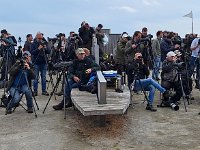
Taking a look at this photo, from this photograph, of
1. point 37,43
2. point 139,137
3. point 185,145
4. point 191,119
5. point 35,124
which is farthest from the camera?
point 37,43

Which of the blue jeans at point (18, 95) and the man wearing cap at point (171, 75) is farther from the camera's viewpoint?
the man wearing cap at point (171, 75)

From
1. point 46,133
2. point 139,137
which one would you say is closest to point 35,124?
point 46,133

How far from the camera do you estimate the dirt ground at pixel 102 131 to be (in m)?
7.28

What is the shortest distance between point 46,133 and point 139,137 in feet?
6.07

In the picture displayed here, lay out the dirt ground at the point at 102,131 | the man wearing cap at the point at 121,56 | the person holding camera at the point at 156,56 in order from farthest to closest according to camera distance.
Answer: the person holding camera at the point at 156,56, the man wearing cap at the point at 121,56, the dirt ground at the point at 102,131

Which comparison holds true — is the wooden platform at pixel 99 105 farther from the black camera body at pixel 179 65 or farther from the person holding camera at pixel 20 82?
the black camera body at pixel 179 65

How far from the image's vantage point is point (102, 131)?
8.19 meters

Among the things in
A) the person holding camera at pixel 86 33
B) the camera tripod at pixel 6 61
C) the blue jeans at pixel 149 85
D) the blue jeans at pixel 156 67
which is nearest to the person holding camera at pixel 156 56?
the blue jeans at pixel 156 67

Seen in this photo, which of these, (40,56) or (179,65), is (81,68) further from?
(40,56)

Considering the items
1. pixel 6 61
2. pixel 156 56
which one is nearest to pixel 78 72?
pixel 6 61

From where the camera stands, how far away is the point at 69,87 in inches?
410

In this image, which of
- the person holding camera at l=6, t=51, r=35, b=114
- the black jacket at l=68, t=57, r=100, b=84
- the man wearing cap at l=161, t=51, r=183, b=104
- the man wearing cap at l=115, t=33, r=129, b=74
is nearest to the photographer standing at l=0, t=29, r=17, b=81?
the person holding camera at l=6, t=51, r=35, b=114

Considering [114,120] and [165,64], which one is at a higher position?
[165,64]

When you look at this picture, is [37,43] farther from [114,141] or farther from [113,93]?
[114,141]
